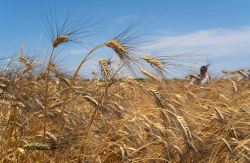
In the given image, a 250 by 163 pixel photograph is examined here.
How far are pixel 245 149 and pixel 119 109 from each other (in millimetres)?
1437

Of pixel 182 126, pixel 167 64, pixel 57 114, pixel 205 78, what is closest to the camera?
pixel 182 126

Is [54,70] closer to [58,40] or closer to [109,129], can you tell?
[58,40]

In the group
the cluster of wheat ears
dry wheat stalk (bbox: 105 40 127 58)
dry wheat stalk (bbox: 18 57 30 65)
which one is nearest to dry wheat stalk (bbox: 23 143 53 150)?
the cluster of wheat ears

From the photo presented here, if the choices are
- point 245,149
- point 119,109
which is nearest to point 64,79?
point 119,109

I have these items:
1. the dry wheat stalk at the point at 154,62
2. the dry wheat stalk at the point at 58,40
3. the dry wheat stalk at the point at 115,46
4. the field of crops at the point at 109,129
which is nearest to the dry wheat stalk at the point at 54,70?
the field of crops at the point at 109,129

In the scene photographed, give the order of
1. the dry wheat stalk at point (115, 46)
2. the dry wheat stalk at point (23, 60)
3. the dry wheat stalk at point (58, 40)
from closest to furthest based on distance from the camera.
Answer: the dry wheat stalk at point (115, 46), the dry wheat stalk at point (58, 40), the dry wheat stalk at point (23, 60)

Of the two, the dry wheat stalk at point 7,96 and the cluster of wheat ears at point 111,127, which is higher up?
the dry wheat stalk at point 7,96

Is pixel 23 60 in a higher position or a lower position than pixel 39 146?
higher

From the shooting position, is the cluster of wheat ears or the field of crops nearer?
the cluster of wheat ears

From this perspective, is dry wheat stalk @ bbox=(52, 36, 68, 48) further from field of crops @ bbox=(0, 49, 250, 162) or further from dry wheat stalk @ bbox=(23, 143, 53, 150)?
dry wheat stalk @ bbox=(23, 143, 53, 150)

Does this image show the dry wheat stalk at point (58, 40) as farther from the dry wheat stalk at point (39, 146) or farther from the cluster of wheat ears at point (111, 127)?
the dry wheat stalk at point (39, 146)

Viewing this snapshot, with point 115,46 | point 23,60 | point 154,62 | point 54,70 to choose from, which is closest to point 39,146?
point 115,46

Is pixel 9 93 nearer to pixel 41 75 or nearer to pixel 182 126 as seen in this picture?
pixel 41 75

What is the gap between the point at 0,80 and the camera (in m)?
2.29
